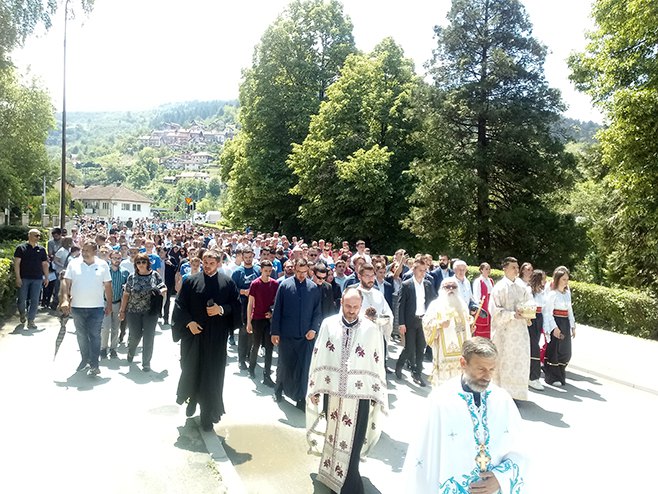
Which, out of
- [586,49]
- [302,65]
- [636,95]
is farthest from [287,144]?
[636,95]

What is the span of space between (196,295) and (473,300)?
17.5 feet

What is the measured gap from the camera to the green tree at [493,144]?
2467cm

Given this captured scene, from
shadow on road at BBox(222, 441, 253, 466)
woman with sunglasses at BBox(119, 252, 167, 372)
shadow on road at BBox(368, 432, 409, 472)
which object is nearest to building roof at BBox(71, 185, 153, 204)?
woman with sunglasses at BBox(119, 252, 167, 372)

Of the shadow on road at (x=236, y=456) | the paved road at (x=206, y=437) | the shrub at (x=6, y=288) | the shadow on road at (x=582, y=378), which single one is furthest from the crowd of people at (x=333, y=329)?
the shrub at (x=6, y=288)

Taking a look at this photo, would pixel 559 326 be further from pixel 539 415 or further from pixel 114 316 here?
pixel 114 316

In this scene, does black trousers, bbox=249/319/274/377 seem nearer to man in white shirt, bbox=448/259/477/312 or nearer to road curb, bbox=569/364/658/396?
man in white shirt, bbox=448/259/477/312

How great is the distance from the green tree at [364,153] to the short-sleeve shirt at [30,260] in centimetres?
1915

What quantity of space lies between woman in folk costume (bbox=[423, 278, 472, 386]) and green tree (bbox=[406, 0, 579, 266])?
18204 millimetres

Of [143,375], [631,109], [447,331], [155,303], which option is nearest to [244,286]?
[155,303]

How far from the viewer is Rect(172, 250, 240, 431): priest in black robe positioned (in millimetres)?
6441

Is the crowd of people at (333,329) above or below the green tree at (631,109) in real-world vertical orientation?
below

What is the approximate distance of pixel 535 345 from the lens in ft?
31.8

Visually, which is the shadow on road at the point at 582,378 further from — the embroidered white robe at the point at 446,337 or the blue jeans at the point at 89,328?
the blue jeans at the point at 89,328

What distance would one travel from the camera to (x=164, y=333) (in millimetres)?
12398
